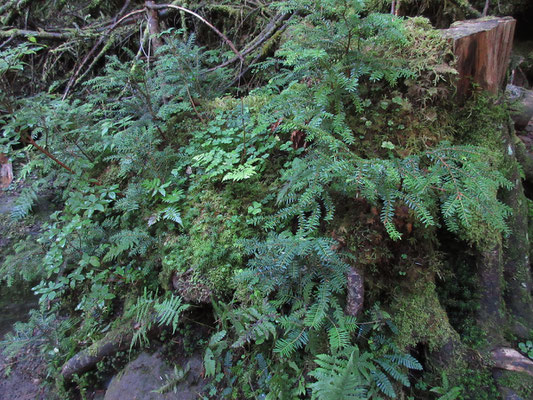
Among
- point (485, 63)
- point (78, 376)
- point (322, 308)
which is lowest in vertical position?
point (78, 376)

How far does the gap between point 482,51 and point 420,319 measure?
2670mm

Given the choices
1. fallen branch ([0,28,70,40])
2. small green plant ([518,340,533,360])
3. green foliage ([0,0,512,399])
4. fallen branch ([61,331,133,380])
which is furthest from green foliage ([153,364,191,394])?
fallen branch ([0,28,70,40])

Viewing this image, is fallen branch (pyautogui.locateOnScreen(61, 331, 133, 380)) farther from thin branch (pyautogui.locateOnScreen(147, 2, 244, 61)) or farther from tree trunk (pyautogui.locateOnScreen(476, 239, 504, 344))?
thin branch (pyautogui.locateOnScreen(147, 2, 244, 61))

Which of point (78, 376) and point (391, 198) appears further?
point (78, 376)

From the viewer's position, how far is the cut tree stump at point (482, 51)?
119 inches

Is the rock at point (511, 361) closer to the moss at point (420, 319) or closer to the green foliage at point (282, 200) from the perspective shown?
the moss at point (420, 319)

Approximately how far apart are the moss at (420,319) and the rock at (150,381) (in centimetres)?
194

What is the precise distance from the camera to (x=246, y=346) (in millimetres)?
2906

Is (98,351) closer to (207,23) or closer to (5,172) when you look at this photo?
(5,172)

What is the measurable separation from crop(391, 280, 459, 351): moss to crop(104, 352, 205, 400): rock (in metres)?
1.94

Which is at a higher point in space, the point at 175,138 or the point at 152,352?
the point at 175,138

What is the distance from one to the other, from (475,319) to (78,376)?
4214mm

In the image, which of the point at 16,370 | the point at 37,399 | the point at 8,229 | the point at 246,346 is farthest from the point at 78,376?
the point at 8,229

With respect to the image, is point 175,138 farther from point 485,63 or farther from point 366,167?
point 485,63
